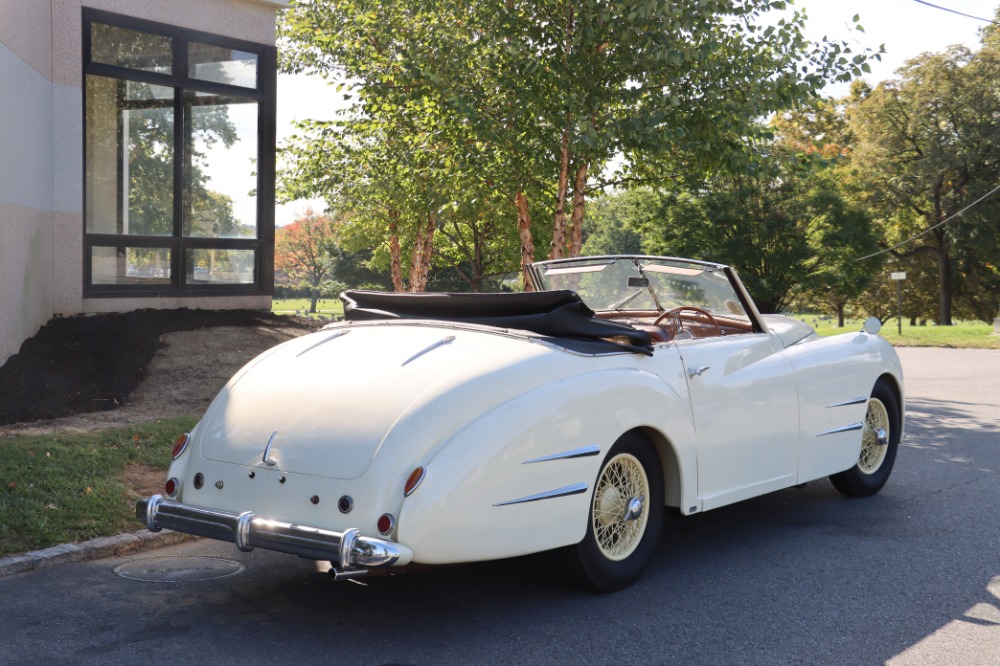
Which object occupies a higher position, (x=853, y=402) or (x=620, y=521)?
(x=853, y=402)

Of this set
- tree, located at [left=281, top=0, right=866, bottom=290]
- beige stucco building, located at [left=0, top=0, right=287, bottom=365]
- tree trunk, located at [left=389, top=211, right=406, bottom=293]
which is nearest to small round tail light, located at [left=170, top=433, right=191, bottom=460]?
beige stucco building, located at [left=0, top=0, right=287, bottom=365]

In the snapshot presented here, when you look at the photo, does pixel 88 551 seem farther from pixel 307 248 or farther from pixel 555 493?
pixel 307 248

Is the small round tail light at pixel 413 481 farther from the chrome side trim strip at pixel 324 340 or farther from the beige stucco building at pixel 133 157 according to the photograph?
the beige stucco building at pixel 133 157

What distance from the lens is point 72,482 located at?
6328 mm

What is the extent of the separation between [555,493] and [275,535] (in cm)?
119

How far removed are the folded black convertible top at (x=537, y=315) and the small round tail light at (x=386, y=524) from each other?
1.34 meters

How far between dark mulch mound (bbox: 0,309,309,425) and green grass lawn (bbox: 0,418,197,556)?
1.53 m

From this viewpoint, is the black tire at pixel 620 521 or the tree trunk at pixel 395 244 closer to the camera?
the black tire at pixel 620 521

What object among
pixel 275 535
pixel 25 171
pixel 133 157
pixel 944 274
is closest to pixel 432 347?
pixel 275 535

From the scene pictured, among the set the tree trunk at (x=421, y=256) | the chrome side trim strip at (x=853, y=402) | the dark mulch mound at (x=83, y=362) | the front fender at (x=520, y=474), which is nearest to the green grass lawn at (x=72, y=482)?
the dark mulch mound at (x=83, y=362)

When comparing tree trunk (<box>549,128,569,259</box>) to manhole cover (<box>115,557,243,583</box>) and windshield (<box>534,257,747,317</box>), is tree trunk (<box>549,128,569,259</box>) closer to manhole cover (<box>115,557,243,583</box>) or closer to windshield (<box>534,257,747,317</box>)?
windshield (<box>534,257,747,317</box>)

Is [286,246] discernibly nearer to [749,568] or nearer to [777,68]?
[777,68]

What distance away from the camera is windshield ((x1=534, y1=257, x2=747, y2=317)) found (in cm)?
620

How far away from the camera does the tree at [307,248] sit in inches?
2763
